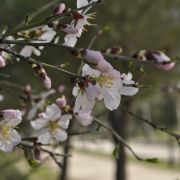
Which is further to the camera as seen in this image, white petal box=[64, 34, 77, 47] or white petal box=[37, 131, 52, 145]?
white petal box=[37, 131, 52, 145]

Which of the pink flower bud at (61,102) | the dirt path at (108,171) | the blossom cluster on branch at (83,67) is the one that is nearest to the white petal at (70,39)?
the blossom cluster on branch at (83,67)

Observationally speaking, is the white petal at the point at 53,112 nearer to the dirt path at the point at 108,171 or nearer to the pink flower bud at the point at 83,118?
the pink flower bud at the point at 83,118

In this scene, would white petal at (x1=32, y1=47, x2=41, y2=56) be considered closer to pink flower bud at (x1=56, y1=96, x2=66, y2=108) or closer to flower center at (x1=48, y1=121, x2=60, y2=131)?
pink flower bud at (x1=56, y1=96, x2=66, y2=108)

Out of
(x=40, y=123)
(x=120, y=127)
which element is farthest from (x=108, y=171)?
(x=40, y=123)

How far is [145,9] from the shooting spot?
510 inches

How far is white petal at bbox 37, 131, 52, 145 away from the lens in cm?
247

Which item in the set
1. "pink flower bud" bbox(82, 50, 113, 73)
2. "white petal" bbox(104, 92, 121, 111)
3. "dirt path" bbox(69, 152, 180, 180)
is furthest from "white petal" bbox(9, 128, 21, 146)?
"dirt path" bbox(69, 152, 180, 180)

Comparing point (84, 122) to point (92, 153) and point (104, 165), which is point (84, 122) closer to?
point (104, 165)

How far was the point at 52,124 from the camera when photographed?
105 inches

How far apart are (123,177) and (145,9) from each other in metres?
4.71

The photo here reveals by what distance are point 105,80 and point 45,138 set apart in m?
0.99

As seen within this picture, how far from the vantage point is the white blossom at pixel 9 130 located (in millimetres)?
1930

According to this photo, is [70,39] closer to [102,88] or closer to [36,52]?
[102,88]

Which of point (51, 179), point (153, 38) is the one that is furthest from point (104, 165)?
point (153, 38)
